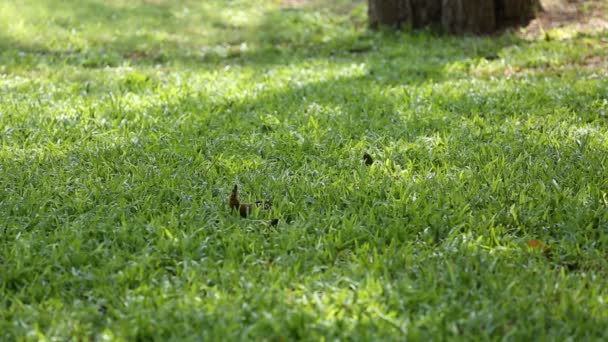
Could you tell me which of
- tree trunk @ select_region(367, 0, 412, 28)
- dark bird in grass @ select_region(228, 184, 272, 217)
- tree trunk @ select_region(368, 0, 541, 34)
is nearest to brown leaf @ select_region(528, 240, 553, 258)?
dark bird in grass @ select_region(228, 184, 272, 217)

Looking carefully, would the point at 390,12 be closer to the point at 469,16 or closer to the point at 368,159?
the point at 469,16

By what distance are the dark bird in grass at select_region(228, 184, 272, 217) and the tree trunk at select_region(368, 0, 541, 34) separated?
5873 millimetres

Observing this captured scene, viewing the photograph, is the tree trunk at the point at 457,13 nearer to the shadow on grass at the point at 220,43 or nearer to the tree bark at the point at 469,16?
the tree bark at the point at 469,16

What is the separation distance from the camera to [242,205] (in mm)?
3551

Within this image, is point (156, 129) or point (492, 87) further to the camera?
point (492, 87)

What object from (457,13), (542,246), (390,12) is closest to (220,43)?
(390,12)

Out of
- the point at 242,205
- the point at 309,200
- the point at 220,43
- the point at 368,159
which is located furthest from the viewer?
the point at 220,43

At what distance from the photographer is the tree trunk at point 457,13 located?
28.4ft

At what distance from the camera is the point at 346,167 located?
418 cm

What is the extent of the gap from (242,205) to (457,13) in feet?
19.8

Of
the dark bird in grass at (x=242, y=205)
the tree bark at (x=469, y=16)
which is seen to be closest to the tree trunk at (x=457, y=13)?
the tree bark at (x=469, y=16)

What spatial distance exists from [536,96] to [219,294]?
379cm

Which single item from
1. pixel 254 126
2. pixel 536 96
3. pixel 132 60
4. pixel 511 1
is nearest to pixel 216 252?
pixel 254 126

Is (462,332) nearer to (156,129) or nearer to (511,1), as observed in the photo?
(156,129)
